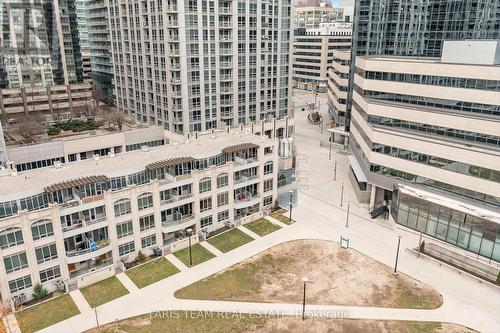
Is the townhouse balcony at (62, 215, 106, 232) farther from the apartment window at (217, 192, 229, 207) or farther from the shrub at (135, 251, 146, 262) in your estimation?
the apartment window at (217, 192, 229, 207)

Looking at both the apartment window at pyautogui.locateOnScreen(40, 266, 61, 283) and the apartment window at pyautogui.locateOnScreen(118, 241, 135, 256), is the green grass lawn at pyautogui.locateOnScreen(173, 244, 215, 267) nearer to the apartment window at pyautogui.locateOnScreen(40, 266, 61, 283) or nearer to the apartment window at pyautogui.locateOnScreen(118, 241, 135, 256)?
the apartment window at pyautogui.locateOnScreen(118, 241, 135, 256)

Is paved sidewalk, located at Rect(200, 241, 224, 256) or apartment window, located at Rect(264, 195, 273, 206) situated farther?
apartment window, located at Rect(264, 195, 273, 206)

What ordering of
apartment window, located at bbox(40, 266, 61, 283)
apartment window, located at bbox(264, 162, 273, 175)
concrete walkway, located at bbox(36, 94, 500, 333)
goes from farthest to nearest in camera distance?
apartment window, located at bbox(264, 162, 273, 175), apartment window, located at bbox(40, 266, 61, 283), concrete walkway, located at bbox(36, 94, 500, 333)

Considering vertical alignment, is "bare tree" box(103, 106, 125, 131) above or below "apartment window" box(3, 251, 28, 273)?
above

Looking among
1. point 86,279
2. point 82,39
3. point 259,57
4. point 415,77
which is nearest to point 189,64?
point 259,57

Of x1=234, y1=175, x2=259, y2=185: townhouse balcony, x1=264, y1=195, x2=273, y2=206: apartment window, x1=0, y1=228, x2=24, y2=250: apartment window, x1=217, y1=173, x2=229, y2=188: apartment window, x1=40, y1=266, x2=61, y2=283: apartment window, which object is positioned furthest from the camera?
x1=264, y1=195, x2=273, y2=206: apartment window

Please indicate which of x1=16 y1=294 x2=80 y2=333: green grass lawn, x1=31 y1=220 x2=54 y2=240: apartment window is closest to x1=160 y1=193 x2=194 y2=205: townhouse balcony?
x1=31 y1=220 x2=54 y2=240: apartment window

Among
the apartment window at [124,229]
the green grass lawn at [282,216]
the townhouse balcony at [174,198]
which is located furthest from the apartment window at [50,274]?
the green grass lawn at [282,216]

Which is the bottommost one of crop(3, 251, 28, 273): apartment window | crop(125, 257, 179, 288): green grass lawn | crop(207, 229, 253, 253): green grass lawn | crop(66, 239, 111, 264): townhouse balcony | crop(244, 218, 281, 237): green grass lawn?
crop(125, 257, 179, 288): green grass lawn
